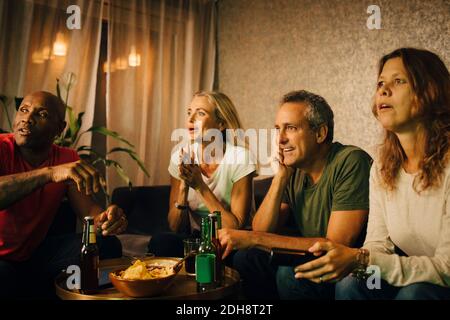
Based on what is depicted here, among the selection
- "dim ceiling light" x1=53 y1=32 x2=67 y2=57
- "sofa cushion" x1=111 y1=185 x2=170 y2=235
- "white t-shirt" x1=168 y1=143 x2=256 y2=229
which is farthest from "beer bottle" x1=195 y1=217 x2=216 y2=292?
"dim ceiling light" x1=53 y1=32 x2=67 y2=57

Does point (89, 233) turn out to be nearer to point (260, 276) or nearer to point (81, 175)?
point (81, 175)

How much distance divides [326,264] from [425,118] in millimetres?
662

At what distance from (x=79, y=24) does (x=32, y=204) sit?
4.54ft

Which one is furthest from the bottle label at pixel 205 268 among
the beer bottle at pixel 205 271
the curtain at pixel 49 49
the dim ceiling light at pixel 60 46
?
the dim ceiling light at pixel 60 46

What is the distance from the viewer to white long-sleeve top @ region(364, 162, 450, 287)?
1.18 metres

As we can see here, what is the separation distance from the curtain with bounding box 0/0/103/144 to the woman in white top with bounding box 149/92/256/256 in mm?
957

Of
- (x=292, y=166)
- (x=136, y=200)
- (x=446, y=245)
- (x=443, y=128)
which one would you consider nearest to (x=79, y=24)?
(x=136, y=200)

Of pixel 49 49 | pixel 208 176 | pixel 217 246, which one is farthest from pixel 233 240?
pixel 49 49

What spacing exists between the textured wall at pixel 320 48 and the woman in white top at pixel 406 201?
0.74 meters

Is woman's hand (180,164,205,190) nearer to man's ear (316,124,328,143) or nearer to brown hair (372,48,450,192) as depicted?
man's ear (316,124,328,143)

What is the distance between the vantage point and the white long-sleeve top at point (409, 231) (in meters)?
1.18

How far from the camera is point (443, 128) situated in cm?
136

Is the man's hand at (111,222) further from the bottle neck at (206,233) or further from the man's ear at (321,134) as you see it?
the man's ear at (321,134)

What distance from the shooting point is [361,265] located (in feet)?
3.94
